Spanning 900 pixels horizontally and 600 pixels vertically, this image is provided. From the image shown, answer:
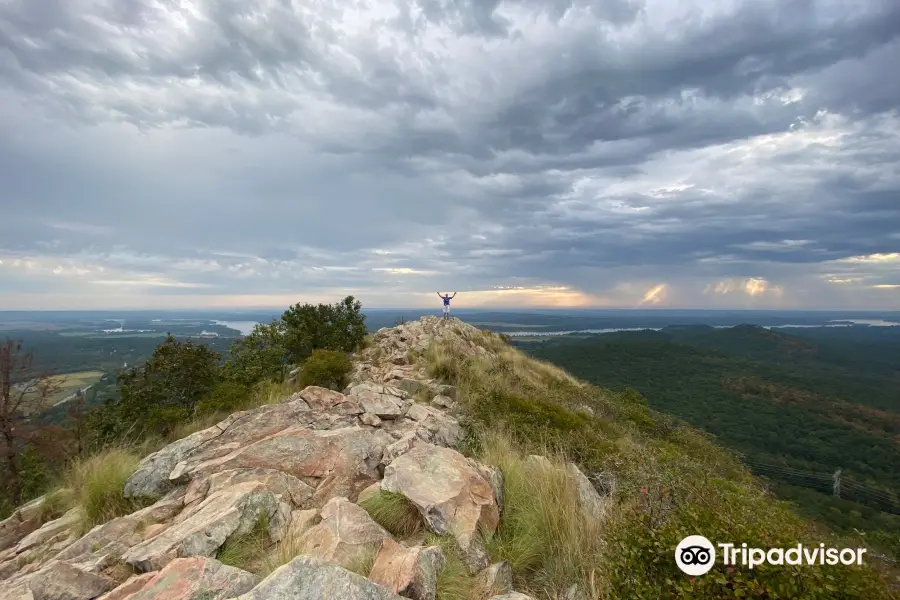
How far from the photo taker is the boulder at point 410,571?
3.76m

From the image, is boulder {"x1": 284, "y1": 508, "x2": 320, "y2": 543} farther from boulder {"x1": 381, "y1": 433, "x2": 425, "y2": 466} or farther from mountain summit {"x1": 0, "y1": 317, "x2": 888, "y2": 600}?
boulder {"x1": 381, "y1": 433, "x2": 425, "y2": 466}

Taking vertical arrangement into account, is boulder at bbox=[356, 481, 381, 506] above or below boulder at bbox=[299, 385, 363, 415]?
below

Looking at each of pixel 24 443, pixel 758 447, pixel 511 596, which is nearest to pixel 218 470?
pixel 511 596

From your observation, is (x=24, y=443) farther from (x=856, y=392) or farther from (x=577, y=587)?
(x=856, y=392)

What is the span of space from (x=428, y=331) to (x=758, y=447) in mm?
51093

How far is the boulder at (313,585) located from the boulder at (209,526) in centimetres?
167

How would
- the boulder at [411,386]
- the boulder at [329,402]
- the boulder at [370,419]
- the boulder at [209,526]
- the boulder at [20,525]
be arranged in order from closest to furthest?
1. the boulder at [209,526]
2. the boulder at [20,525]
3. the boulder at [370,419]
4. the boulder at [329,402]
5. the boulder at [411,386]

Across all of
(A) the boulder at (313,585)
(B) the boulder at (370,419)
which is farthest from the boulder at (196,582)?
(B) the boulder at (370,419)

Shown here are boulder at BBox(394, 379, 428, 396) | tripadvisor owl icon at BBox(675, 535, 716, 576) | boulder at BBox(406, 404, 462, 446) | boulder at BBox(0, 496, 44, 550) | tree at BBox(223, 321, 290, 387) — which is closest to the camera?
tripadvisor owl icon at BBox(675, 535, 716, 576)

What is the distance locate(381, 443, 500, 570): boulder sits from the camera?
16.2 ft

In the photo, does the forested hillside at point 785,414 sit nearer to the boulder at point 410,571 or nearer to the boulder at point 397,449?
the boulder at point 397,449

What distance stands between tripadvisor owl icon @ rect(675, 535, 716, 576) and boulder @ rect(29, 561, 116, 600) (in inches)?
214

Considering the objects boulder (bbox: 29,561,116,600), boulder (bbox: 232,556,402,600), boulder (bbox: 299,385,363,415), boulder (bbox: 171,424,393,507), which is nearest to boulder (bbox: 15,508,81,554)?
boulder (bbox: 171,424,393,507)

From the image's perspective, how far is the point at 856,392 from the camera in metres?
86.6
